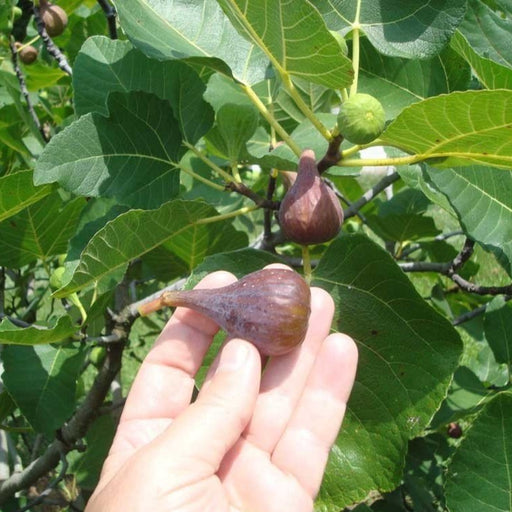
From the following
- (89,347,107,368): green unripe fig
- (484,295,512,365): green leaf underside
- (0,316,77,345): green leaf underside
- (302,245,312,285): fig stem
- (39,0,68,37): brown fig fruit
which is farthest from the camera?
(89,347,107,368): green unripe fig

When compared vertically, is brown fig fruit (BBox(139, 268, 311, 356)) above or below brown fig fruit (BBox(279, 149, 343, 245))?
below

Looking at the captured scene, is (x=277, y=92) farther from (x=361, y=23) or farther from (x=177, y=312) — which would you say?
(x=177, y=312)

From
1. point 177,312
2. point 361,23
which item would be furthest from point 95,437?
point 361,23

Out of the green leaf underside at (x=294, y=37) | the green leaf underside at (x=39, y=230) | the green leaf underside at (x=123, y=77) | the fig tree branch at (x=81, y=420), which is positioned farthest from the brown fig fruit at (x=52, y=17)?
the green leaf underside at (x=294, y=37)

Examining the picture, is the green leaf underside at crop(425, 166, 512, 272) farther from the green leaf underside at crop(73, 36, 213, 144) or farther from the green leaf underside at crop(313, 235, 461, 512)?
the green leaf underside at crop(73, 36, 213, 144)

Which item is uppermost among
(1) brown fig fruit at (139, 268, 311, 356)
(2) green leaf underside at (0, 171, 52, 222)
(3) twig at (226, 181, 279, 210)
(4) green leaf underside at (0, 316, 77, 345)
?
(2) green leaf underside at (0, 171, 52, 222)

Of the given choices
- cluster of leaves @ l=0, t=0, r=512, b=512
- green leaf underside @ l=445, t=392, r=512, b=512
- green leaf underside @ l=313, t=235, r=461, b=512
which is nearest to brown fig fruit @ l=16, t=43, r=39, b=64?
cluster of leaves @ l=0, t=0, r=512, b=512

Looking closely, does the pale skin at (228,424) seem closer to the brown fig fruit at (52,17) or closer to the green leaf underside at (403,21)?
the green leaf underside at (403,21)
